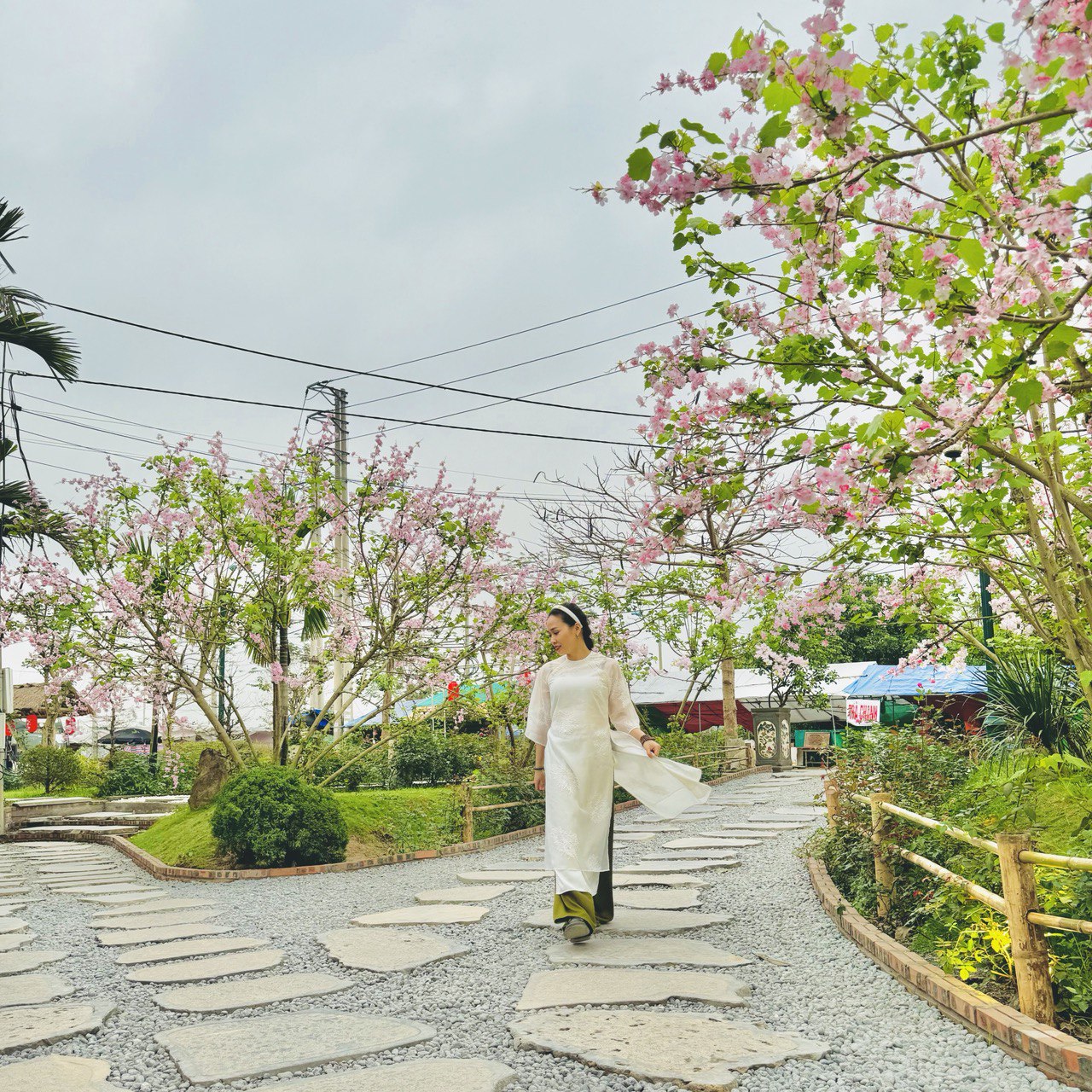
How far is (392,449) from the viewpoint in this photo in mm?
9375

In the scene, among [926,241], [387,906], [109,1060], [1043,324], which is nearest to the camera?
[1043,324]

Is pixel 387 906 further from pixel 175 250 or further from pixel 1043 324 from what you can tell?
pixel 175 250

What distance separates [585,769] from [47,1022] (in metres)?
2.38

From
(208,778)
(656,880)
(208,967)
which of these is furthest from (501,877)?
(208,778)

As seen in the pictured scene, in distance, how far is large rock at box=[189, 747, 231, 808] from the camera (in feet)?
37.1

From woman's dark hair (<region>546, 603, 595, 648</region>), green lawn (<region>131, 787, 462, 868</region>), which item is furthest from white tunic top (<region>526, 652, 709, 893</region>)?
green lawn (<region>131, 787, 462, 868</region>)

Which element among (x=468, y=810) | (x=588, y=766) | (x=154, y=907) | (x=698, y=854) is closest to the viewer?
(x=588, y=766)

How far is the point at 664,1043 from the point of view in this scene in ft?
9.39

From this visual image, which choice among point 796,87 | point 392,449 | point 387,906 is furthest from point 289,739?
point 796,87

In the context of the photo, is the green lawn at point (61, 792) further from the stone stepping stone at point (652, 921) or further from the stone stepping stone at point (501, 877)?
the stone stepping stone at point (652, 921)

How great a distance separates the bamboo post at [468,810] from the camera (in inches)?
375

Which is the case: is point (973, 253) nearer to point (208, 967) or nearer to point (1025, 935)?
point (1025, 935)

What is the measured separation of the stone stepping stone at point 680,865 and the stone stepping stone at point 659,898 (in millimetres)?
852

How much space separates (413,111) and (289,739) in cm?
633
